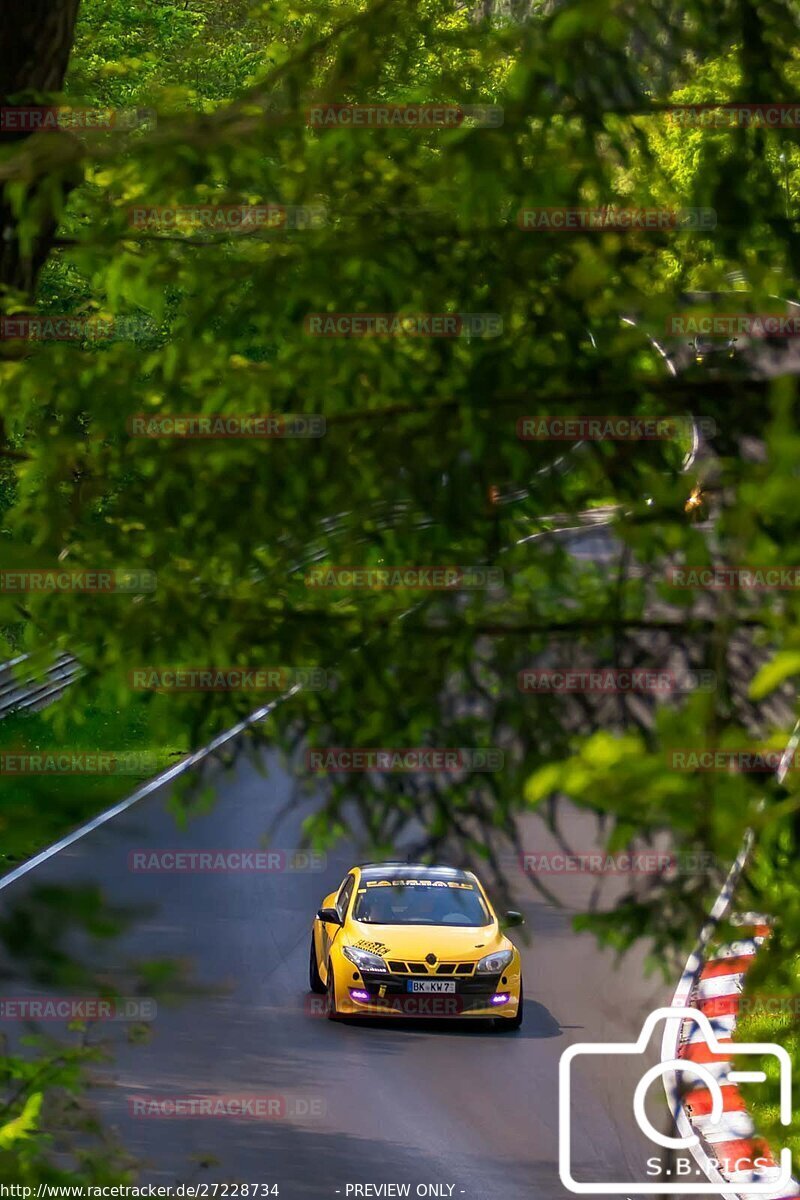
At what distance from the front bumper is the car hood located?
34cm

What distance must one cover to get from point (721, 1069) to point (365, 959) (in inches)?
271

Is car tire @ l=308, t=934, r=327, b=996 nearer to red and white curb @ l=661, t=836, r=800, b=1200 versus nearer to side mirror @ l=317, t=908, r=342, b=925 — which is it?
side mirror @ l=317, t=908, r=342, b=925

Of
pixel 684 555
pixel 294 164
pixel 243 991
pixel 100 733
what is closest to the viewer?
pixel 684 555

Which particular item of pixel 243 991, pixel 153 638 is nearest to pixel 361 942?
pixel 243 991

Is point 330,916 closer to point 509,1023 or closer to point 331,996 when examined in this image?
point 331,996

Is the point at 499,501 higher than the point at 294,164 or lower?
lower

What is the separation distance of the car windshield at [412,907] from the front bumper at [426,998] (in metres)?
0.57

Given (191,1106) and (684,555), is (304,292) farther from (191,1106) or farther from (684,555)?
(191,1106)

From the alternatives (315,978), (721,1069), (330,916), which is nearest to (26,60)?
(721,1069)

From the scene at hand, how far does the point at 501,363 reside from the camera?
427 centimetres

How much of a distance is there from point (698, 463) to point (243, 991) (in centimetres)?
1419

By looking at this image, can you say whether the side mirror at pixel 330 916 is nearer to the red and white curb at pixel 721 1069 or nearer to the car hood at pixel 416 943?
the car hood at pixel 416 943

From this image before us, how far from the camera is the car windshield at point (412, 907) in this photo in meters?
16.6

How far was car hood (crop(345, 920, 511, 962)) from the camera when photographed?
53.1 ft
